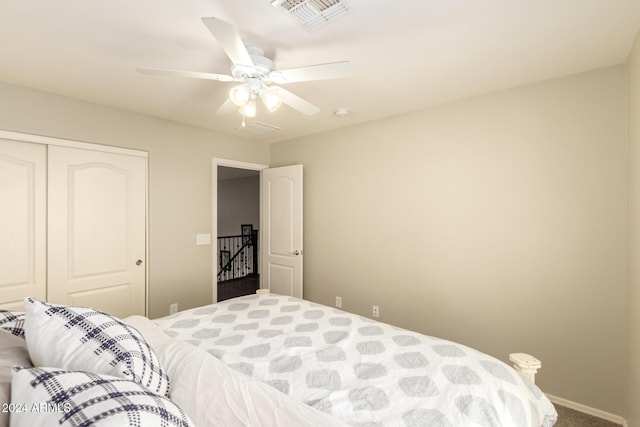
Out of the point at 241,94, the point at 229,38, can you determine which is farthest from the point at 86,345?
the point at 241,94

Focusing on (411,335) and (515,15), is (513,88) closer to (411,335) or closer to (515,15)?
(515,15)

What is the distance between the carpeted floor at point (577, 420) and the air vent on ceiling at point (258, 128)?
3.66 m

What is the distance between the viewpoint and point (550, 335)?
2314mm

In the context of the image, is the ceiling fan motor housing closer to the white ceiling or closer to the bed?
the white ceiling

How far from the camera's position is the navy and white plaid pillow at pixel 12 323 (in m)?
1.14

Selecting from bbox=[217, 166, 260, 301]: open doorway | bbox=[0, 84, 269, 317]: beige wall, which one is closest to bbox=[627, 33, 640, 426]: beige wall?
bbox=[0, 84, 269, 317]: beige wall

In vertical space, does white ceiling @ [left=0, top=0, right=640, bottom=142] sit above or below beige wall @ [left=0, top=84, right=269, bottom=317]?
above

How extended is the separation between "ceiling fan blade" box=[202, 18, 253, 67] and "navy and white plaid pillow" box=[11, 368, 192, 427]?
1.29 metres

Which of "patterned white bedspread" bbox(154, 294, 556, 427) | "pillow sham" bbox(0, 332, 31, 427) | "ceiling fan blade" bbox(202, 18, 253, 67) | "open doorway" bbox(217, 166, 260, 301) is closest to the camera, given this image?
"pillow sham" bbox(0, 332, 31, 427)

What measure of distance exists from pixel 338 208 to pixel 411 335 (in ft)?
6.74

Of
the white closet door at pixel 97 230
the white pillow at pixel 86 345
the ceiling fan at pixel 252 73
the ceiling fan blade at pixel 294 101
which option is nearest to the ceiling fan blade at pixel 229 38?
the ceiling fan at pixel 252 73

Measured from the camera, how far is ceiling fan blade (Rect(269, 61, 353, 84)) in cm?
154

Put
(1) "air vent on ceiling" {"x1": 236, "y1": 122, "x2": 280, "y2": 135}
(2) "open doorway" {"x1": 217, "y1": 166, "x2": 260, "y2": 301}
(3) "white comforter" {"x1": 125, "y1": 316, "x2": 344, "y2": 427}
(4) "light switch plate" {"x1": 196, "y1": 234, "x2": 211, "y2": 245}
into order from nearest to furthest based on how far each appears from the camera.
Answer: (3) "white comforter" {"x1": 125, "y1": 316, "x2": 344, "y2": 427}, (1) "air vent on ceiling" {"x1": 236, "y1": 122, "x2": 280, "y2": 135}, (4) "light switch plate" {"x1": 196, "y1": 234, "x2": 211, "y2": 245}, (2) "open doorway" {"x1": 217, "y1": 166, "x2": 260, "y2": 301}

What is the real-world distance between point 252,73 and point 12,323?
1579 millimetres
